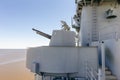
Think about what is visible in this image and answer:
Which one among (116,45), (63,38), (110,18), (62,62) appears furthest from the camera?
(110,18)

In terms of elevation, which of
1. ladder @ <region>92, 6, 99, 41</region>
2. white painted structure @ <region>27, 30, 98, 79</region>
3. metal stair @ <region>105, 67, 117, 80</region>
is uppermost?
ladder @ <region>92, 6, 99, 41</region>

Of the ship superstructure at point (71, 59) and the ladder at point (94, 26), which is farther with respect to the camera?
the ladder at point (94, 26)

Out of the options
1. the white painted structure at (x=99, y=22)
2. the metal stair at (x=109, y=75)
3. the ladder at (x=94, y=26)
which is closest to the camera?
the metal stair at (x=109, y=75)

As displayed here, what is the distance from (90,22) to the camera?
1277cm

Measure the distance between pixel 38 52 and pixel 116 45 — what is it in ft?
12.4

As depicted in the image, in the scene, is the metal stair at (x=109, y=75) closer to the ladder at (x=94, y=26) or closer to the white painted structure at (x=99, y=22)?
the white painted structure at (x=99, y=22)

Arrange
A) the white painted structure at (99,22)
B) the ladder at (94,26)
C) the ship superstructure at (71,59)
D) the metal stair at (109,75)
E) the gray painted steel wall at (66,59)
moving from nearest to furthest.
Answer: the metal stair at (109,75), the ship superstructure at (71,59), the gray painted steel wall at (66,59), the white painted structure at (99,22), the ladder at (94,26)

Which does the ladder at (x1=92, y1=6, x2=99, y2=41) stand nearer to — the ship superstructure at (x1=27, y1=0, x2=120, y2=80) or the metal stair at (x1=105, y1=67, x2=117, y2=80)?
the ship superstructure at (x1=27, y1=0, x2=120, y2=80)

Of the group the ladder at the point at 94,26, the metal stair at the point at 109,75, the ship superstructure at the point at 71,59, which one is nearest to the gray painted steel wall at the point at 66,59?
the ship superstructure at the point at 71,59

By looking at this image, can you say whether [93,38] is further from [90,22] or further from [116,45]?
[116,45]

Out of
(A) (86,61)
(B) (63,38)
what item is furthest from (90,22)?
(A) (86,61)

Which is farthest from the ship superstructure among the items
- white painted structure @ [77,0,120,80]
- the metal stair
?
white painted structure @ [77,0,120,80]

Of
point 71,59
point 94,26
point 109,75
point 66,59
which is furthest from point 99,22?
point 109,75

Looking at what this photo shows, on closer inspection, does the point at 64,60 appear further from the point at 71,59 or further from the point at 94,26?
the point at 94,26
